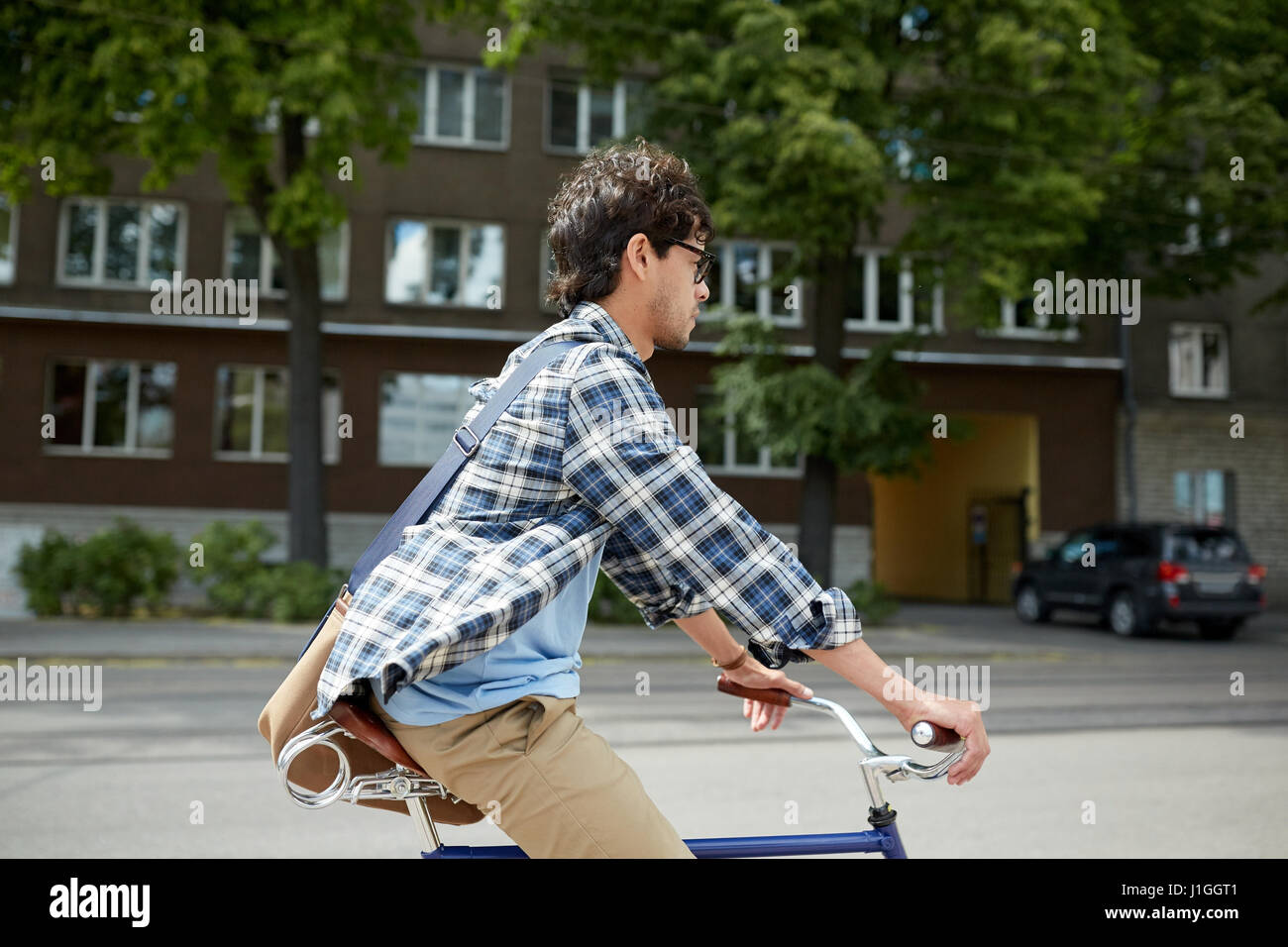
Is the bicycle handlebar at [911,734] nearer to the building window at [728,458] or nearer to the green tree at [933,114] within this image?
the green tree at [933,114]

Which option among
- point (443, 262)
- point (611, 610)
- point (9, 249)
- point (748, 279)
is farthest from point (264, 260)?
point (611, 610)

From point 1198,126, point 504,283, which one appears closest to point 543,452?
point 1198,126

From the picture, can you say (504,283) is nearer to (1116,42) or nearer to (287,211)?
(287,211)

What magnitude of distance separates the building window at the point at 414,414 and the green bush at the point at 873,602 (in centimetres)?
945

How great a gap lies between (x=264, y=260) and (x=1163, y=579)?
17.4 m

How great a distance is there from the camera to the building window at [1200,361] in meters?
27.0

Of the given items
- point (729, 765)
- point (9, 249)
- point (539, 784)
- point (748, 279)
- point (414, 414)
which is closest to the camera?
point (539, 784)

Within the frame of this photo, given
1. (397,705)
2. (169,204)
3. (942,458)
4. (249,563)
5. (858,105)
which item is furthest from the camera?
(942,458)

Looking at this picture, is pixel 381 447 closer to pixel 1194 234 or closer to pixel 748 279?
pixel 748 279

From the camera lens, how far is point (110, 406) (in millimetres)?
23000

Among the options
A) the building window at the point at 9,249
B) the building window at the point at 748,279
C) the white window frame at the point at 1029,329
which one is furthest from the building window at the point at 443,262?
the white window frame at the point at 1029,329

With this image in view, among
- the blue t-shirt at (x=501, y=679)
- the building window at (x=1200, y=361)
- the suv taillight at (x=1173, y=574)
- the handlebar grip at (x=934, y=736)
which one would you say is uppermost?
the building window at (x=1200, y=361)
